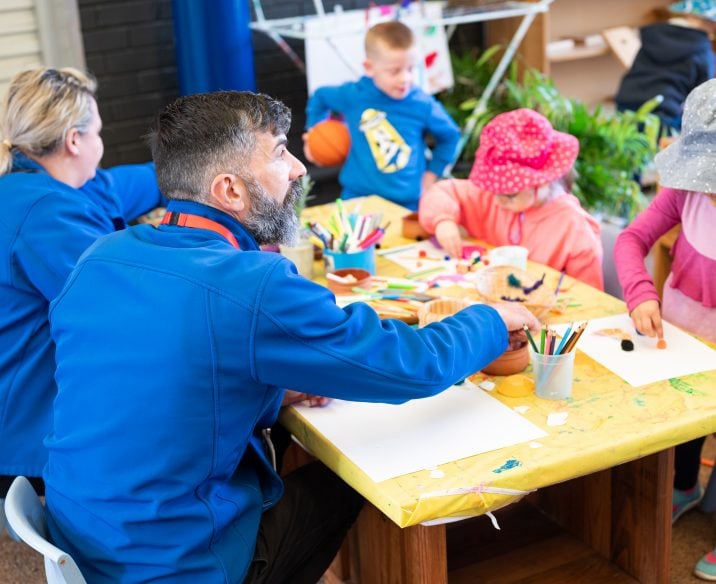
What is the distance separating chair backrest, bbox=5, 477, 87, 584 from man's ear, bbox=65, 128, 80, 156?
3.28 feet

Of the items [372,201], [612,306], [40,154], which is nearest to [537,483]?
[612,306]

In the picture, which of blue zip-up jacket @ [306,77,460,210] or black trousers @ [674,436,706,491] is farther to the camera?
blue zip-up jacket @ [306,77,460,210]

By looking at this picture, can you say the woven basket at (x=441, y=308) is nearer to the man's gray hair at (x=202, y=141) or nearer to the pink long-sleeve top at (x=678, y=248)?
the pink long-sleeve top at (x=678, y=248)

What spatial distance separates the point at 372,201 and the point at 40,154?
4.04ft

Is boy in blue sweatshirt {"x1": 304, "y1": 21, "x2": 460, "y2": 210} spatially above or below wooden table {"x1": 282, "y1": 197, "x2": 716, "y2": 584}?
above

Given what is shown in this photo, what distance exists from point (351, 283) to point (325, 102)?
1681mm

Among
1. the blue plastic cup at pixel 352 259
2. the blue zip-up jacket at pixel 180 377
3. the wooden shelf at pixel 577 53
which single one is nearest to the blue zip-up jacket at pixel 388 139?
the blue plastic cup at pixel 352 259

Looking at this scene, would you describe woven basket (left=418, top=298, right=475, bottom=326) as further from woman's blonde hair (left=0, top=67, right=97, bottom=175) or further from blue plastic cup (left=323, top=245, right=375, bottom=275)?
woman's blonde hair (left=0, top=67, right=97, bottom=175)

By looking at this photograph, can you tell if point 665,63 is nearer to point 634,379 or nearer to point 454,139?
point 454,139

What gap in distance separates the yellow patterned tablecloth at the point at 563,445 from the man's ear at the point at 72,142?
3.14 feet

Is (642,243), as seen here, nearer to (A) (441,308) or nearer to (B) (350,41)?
(A) (441,308)

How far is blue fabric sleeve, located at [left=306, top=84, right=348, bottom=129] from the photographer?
3914 mm

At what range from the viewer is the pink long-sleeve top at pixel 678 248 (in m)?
2.32

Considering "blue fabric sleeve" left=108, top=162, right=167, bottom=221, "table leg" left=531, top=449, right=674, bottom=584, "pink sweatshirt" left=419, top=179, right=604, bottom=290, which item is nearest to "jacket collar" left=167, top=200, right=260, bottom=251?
"table leg" left=531, top=449, right=674, bottom=584
